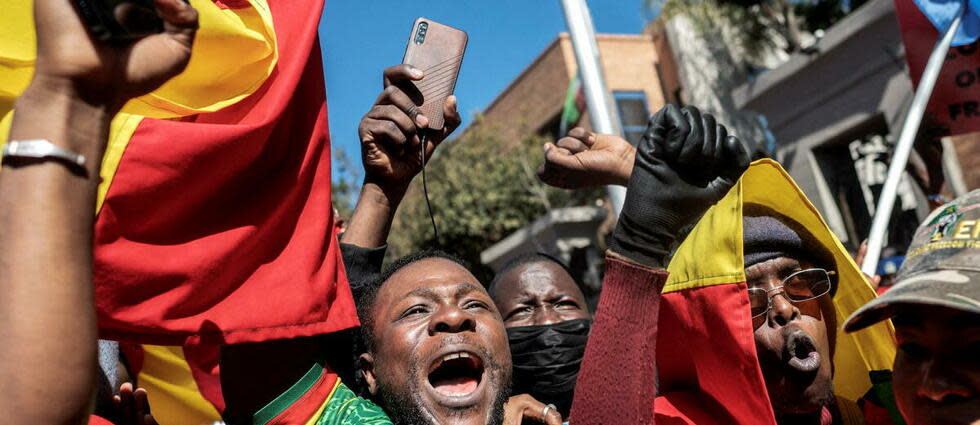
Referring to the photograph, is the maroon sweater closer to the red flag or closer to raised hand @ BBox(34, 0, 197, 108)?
the red flag

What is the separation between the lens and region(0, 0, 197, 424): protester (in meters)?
1.28

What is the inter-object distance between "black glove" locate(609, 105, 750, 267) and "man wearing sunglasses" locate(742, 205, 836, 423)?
703 millimetres

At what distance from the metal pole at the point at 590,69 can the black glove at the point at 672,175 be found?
364cm

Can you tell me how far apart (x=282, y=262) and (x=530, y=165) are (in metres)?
14.6

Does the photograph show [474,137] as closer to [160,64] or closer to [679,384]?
[679,384]

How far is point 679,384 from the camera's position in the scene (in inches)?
103

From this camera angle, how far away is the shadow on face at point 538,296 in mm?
3584

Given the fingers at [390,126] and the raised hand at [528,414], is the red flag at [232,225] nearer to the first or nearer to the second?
the fingers at [390,126]

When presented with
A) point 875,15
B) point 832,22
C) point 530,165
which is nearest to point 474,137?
point 530,165

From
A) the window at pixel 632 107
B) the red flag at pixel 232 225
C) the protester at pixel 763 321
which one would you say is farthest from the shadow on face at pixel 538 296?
the window at pixel 632 107

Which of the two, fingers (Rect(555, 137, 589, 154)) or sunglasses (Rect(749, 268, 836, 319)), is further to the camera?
fingers (Rect(555, 137, 589, 154))

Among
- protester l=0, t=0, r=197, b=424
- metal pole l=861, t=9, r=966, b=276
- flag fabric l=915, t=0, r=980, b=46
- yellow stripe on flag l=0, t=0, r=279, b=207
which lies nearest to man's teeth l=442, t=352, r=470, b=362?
yellow stripe on flag l=0, t=0, r=279, b=207

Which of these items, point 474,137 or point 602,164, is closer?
point 602,164

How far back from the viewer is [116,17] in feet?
4.29
